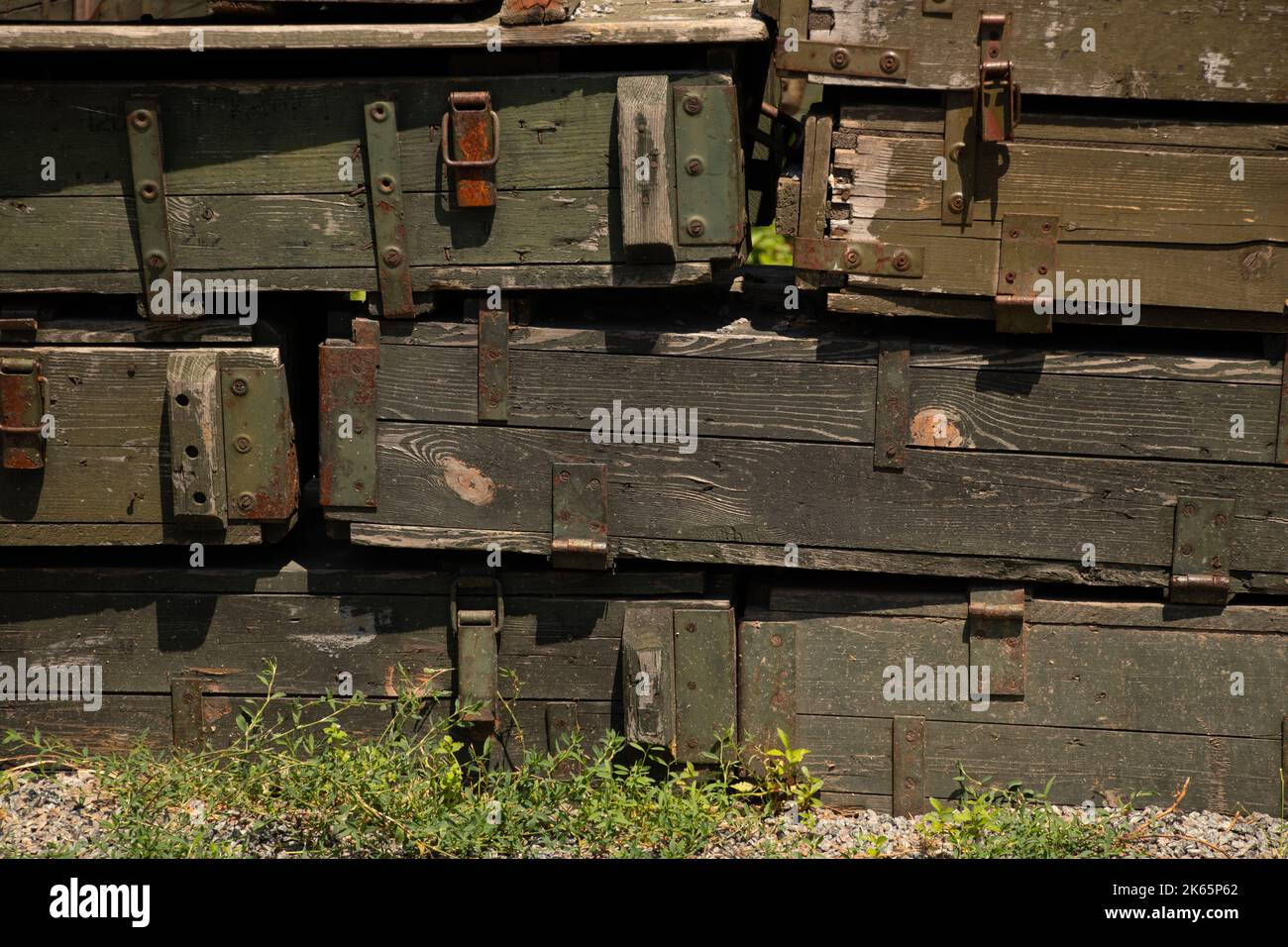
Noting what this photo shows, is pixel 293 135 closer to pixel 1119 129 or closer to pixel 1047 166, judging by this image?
pixel 1047 166

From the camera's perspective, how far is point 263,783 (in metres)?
4.12

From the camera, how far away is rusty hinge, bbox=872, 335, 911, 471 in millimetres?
4102

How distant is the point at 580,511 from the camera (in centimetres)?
420

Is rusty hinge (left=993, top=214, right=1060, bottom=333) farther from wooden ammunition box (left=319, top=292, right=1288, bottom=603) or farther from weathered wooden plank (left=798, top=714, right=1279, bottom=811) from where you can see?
weathered wooden plank (left=798, top=714, right=1279, bottom=811)

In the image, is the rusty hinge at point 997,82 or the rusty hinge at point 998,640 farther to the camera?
the rusty hinge at point 998,640

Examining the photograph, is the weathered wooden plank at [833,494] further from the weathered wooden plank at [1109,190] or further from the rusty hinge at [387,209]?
the weathered wooden plank at [1109,190]

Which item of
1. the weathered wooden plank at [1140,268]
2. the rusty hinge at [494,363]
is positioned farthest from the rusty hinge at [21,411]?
the weathered wooden plank at [1140,268]

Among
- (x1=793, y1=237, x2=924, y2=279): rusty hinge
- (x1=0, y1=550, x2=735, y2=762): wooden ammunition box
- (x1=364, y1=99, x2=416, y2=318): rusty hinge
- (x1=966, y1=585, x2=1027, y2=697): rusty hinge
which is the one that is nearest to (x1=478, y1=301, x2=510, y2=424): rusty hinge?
(x1=364, y1=99, x2=416, y2=318): rusty hinge

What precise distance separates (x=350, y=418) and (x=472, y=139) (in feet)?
3.18

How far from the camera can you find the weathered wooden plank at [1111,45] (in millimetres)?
3756

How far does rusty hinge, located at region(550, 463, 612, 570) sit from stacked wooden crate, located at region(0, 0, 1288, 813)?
10mm

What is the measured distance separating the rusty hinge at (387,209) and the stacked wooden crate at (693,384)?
12 mm

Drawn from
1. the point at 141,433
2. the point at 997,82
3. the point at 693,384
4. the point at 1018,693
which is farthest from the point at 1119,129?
the point at 141,433

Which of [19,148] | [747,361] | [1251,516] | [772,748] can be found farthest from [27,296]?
[1251,516]
